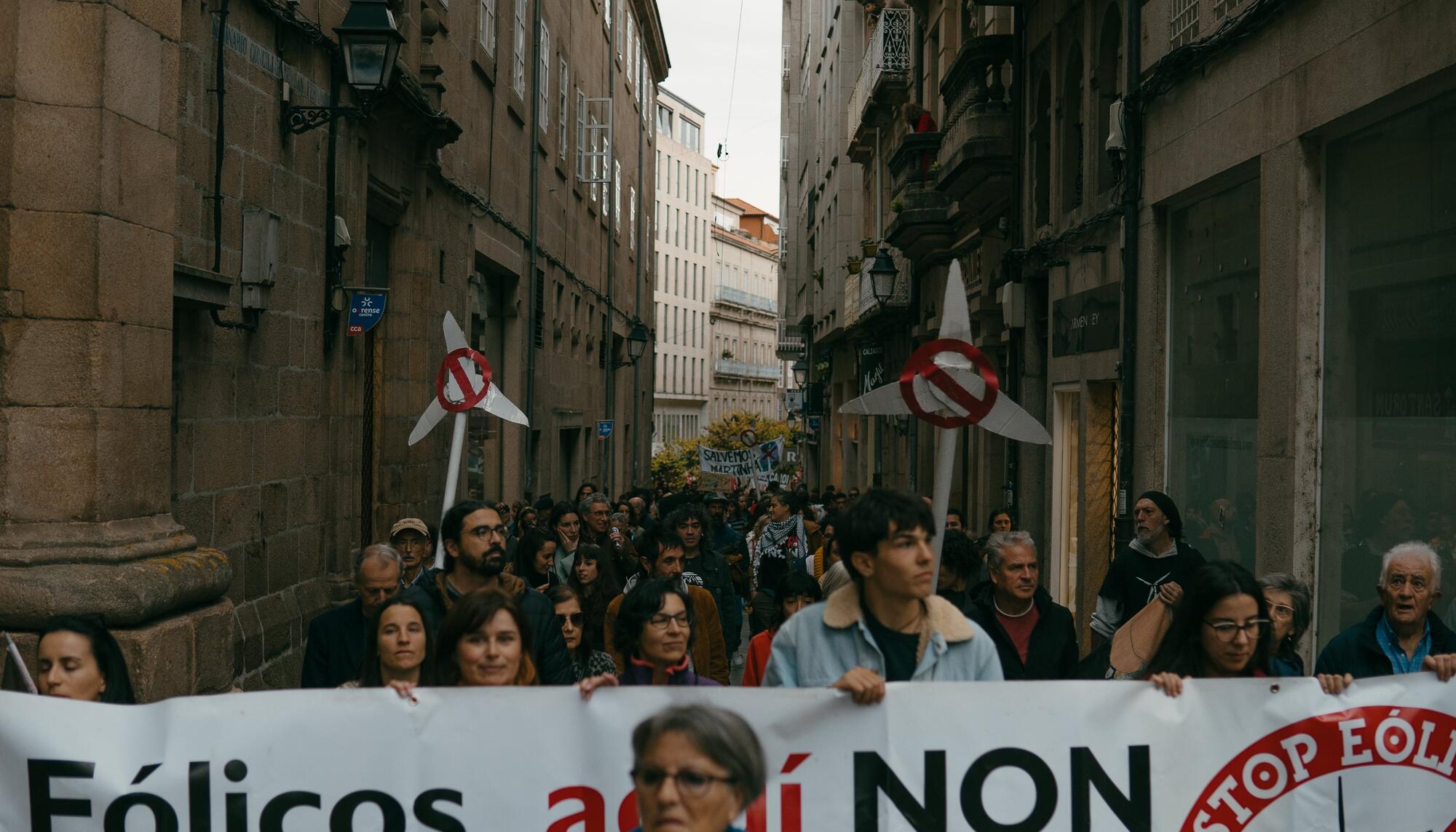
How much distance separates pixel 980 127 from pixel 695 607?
1227 cm

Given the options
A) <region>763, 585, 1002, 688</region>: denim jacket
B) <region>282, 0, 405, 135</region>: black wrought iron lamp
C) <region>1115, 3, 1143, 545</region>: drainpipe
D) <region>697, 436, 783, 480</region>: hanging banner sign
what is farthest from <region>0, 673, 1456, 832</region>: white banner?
<region>697, 436, 783, 480</region>: hanging banner sign

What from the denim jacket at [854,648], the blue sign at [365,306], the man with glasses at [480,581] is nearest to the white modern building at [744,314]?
the blue sign at [365,306]

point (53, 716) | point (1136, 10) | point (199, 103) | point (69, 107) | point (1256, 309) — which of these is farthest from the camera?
point (1136, 10)

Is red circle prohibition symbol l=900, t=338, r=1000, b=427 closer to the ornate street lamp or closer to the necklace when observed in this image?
the necklace

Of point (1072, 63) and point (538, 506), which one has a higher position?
point (1072, 63)

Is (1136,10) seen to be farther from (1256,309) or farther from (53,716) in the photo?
(53,716)

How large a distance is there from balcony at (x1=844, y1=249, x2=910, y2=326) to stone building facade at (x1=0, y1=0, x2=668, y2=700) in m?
11.4

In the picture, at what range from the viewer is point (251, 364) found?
9523 millimetres

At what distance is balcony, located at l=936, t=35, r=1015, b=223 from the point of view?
1880cm

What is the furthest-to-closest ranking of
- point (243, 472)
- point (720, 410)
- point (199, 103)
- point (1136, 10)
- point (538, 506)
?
point (720, 410) < point (538, 506) < point (1136, 10) < point (243, 472) < point (199, 103)

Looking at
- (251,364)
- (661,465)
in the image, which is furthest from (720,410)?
(251,364)

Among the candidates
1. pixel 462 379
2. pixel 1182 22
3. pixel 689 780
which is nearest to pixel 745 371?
pixel 1182 22

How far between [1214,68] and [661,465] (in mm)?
60162

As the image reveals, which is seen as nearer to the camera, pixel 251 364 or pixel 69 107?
pixel 69 107
